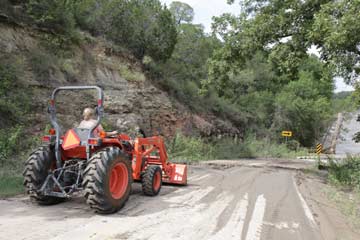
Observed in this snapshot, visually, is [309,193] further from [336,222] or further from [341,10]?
[341,10]

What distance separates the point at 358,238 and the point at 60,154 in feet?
17.0

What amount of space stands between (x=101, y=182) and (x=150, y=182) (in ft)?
6.39

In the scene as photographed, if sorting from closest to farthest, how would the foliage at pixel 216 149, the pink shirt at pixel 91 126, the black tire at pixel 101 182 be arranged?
the black tire at pixel 101 182, the pink shirt at pixel 91 126, the foliage at pixel 216 149

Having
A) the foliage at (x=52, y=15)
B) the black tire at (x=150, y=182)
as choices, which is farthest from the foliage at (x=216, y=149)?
the black tire at (x=150, y=182)

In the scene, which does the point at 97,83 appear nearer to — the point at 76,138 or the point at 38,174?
the point at 76,138

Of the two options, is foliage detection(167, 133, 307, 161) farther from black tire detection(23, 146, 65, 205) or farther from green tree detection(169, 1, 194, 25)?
green tree detection(169, 1, 194, 25)

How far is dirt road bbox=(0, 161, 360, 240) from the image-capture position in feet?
16.4

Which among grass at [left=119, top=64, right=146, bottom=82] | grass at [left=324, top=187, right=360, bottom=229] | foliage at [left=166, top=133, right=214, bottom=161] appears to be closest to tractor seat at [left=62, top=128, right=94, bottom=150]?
grass at [left=324, top=187, right=360, bottom=229]

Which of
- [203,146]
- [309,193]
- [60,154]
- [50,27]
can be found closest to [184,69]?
[203,146]

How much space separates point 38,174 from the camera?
20.5 feet

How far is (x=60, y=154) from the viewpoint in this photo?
256 inches

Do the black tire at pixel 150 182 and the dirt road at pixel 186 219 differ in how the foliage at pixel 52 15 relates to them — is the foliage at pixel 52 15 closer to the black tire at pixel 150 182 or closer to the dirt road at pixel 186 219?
the black tire at pixel 150 182

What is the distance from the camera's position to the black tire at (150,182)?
7535 millimetres

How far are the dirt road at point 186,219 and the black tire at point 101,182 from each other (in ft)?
0.59
